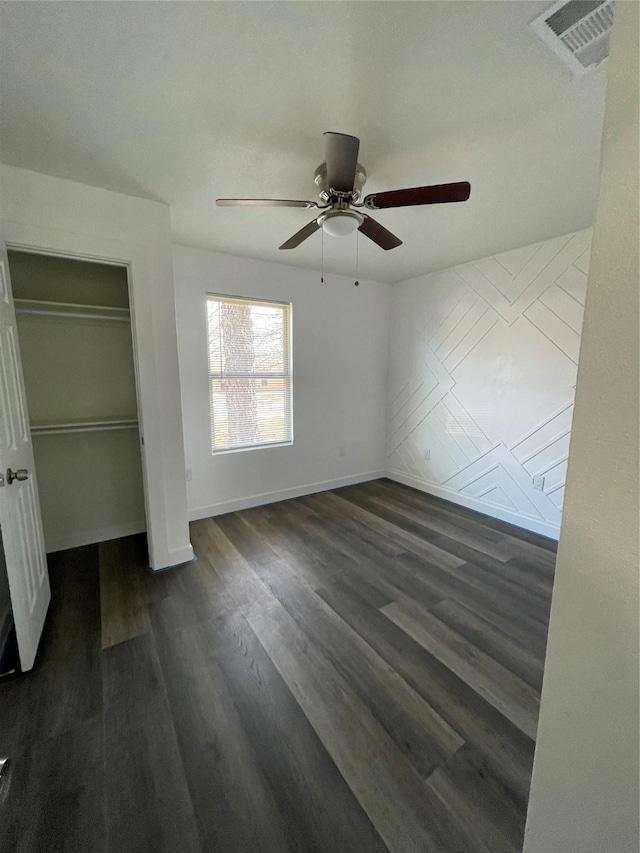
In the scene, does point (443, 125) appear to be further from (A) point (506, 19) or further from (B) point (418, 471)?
(B) point (418, 471)

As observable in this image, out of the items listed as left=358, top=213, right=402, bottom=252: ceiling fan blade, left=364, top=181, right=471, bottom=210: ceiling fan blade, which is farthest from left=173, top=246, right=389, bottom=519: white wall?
left=364, top=181, right=471, bottom=210: ceiling fan blade

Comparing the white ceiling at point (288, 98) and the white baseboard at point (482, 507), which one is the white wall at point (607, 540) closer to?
the white ceiling at point (288, 98)

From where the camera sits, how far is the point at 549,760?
2.03 ft

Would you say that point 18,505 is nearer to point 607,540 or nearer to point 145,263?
point 145,263

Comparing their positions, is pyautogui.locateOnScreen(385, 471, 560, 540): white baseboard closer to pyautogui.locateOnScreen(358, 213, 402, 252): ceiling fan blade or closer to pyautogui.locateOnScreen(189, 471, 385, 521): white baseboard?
pyautogui.locateOnScreen(189, 471, 385, 521): white baseboard

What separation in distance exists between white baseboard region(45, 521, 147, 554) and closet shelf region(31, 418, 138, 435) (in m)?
0.85

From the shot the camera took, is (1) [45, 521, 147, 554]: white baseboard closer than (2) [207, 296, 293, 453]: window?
Yes

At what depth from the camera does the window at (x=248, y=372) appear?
3158 mm

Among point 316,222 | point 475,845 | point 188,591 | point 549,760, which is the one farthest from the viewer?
point 188,591

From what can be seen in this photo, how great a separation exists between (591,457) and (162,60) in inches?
72.5

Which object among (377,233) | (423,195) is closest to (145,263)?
(377,233)

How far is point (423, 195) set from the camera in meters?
1.47

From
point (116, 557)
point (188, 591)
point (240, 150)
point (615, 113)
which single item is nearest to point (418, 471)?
point (188, 591)

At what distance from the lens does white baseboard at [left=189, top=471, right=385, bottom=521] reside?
3.23 m
